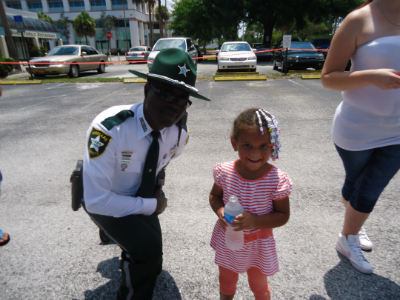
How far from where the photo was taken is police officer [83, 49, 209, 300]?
5.39ft

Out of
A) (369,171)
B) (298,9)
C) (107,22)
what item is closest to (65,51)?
(369,171)

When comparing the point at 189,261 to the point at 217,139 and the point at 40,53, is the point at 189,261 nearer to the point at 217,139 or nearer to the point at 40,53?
the point at 217,139

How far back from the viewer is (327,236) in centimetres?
255

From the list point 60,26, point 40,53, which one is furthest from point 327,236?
point 60,26

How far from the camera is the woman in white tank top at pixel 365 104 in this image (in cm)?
178

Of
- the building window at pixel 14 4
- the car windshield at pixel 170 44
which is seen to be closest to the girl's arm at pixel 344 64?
the car windshield at pixel 170 44

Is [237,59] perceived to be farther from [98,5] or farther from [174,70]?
[98,5]

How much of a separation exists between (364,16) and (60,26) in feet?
224

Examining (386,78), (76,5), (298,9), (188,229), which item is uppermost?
(76,5)

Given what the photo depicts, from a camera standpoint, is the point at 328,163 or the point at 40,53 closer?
the point at 328,163

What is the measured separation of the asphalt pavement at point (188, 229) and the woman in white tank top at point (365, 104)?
0.99 ft

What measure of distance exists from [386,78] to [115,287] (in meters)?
2.31

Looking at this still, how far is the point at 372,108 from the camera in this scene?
6.31ft

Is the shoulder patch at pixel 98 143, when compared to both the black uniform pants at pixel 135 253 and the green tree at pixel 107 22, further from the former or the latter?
the green tree at pixel 107 22
